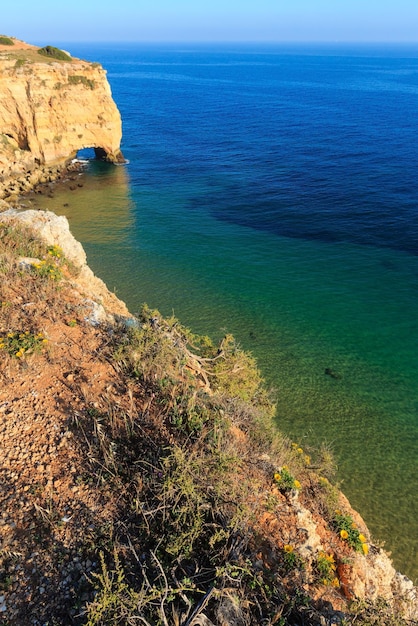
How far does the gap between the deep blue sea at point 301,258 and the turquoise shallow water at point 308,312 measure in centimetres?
8

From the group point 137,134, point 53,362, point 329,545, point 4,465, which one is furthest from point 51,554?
point 137,134

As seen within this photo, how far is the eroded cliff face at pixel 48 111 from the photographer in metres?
43.3

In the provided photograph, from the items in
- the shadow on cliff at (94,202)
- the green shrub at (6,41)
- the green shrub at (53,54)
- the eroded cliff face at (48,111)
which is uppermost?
the green shrub at (6,41)

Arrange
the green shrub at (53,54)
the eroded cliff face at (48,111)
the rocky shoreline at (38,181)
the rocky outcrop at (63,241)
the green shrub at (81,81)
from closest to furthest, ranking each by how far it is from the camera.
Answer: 1. the rocky outcrop at (63,241)
2. the rocky shoreline at (38,181)
3. the eroded cliff face at (48,111)
4. the green shrub at (81,81)
5. the green shrub at (53,54)

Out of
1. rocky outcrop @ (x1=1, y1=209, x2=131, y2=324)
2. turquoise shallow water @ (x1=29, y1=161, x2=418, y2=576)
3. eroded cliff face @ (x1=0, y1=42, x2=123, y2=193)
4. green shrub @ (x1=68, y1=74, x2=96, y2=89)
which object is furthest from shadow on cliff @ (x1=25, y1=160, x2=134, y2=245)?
rocky outcrop @ (x1=1, y1=209, x2=131, y2=324)

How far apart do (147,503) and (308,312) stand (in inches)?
764

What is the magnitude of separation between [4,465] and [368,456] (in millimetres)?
13240

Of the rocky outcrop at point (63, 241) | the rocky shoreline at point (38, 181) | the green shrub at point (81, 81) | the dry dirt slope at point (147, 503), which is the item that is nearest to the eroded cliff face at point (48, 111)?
the green shrub at point (81, 81)

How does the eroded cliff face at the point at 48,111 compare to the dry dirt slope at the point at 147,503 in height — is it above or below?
above

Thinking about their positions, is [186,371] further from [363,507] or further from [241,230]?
[241,230]

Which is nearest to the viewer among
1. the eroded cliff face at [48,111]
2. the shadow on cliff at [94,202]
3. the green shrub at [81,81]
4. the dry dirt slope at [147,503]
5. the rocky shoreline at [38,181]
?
the dry dirt slope at [147,503]

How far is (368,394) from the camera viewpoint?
18500 millimetres

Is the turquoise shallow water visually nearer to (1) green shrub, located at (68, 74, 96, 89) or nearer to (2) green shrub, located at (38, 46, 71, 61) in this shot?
(1) green shrub, located at (68, 74, 96, 89)

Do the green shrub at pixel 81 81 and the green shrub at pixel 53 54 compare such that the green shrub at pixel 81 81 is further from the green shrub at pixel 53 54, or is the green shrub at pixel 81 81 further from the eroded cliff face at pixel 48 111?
the green shrub at pixel 53 54
